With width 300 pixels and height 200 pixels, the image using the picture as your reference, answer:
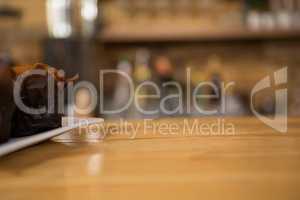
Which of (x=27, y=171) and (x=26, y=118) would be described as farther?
(x=26, y=118)

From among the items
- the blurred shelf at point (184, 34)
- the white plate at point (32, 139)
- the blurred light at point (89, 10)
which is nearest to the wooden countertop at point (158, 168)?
the white plate at point (32, 139)

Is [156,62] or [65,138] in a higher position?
[156,62]

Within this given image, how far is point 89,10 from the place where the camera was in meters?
1.85

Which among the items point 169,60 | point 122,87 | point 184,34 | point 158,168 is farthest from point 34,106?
point 169,60

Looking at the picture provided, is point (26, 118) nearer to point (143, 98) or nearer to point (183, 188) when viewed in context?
point (183, 188)

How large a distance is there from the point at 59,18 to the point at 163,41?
1.83 ft

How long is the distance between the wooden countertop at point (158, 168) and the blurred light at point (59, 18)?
4.45ft

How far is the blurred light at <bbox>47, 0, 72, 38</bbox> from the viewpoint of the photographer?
1.85 meters

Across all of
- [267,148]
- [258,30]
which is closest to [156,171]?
[267,148]

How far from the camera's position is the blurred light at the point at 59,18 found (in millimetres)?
1847

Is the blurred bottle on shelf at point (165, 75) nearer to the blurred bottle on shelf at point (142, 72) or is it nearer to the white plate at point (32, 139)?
the blurred bottle on shelf at point (142, 72)

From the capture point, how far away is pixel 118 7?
1949mm

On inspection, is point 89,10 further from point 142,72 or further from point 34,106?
point 34,106

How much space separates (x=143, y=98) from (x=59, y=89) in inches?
46.8
